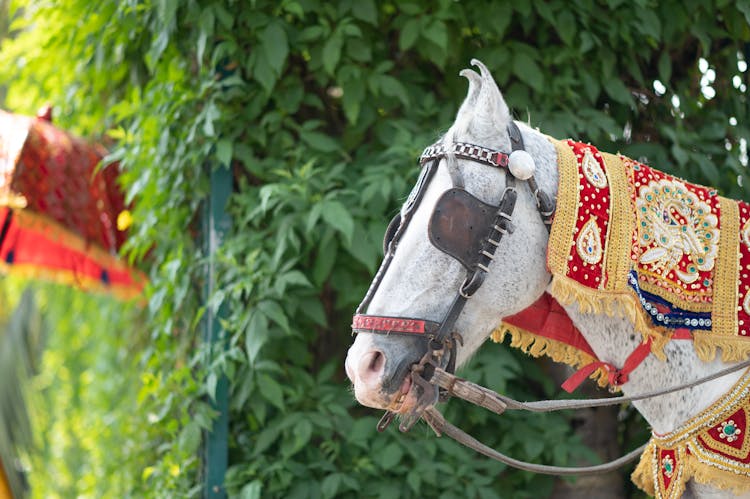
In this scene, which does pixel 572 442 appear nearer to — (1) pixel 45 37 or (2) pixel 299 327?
(2) pixel 299 327

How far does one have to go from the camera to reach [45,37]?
3.54 meters

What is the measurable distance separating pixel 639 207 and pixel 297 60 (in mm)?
1574

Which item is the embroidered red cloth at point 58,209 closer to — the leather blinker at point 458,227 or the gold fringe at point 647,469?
the leather blinker at point 458,227

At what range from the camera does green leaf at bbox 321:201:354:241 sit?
2.57m

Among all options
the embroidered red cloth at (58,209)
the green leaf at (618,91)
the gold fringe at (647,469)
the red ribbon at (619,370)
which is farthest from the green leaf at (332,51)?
the gold fringe at (647,469)

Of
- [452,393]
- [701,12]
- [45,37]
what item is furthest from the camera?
[45,37]

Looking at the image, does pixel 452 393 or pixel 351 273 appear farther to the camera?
pixel 351 273

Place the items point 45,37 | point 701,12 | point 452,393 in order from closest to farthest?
point 452,393, point 701,12, point 45,37

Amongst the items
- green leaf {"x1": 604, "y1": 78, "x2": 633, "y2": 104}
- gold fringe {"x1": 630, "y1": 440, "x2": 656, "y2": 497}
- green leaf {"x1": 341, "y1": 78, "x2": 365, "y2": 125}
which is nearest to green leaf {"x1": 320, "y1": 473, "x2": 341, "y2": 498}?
gold fringe {"x1": 630, "y1": 440, "x2": 656, "y2": 497}

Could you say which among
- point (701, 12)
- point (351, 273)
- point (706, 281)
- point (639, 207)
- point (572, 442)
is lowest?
point (572, 442)

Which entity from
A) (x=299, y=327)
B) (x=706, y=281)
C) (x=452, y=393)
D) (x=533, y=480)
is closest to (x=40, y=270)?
(x=299, y=327)

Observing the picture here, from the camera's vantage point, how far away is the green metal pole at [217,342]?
2.80m

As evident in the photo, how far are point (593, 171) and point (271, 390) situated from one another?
134 centimetres

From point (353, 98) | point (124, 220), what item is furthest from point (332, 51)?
point (124, 220)
